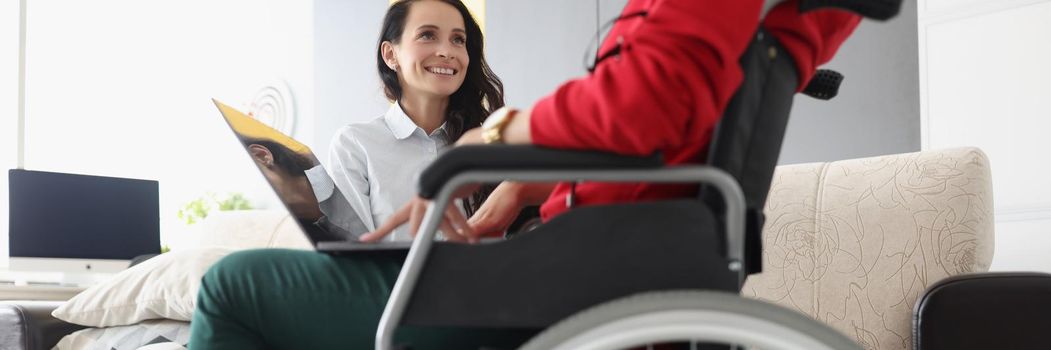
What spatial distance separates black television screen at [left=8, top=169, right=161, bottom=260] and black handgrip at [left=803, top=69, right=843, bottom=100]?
9.51ft

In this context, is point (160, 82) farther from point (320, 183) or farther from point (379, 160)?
point (320, 183)

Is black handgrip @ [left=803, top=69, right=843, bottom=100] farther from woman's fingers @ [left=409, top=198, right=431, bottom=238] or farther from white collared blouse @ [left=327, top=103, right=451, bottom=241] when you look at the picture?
white collared blouse @ [left=327, top=103, right=451, bottom=241]

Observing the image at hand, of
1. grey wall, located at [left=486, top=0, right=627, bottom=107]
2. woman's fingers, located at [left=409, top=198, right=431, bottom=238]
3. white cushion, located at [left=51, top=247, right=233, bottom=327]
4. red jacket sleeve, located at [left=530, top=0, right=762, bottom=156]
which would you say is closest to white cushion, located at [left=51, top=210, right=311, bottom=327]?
white cushion, located at [left=51, top=247, right=233, bottom=327]

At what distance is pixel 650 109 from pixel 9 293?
106 inches

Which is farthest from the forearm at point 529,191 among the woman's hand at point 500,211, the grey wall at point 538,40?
the grey wall at point 538,40

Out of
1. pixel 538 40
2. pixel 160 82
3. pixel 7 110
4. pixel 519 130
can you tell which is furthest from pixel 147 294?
pixel 160 82

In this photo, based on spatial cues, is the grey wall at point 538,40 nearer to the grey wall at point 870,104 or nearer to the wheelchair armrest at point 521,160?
the grey wall at point 870,104

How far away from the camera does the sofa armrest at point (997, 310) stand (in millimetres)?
1508

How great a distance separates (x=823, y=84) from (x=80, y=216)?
9.69ft

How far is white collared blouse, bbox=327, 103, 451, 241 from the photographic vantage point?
206 cm

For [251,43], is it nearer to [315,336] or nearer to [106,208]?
[106,208]

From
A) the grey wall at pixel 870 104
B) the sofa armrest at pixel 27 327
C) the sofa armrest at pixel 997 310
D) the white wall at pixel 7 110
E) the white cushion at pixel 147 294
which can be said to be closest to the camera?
the sofa armrest at pixel 997 310

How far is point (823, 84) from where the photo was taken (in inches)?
44.2

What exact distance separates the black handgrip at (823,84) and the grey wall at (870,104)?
252 cm
